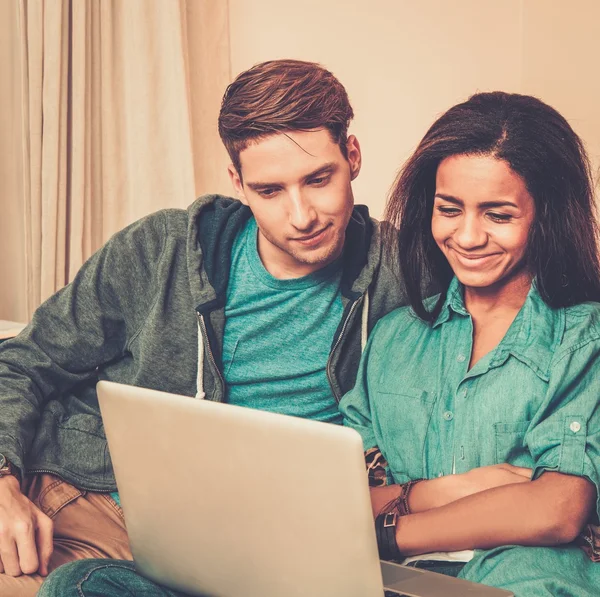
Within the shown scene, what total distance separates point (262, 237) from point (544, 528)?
2.56ft

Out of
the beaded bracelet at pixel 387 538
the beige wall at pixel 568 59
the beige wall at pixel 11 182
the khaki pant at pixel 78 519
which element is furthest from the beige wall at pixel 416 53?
the beaded bracelet at pixel 387 538

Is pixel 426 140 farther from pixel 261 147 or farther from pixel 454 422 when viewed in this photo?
pixel 454 422

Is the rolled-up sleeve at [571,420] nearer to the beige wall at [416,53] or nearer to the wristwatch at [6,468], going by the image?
the wristwatch at [6,468]

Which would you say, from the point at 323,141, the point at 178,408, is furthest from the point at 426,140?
the point at 178,408

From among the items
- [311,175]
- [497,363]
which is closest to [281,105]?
[311,175]

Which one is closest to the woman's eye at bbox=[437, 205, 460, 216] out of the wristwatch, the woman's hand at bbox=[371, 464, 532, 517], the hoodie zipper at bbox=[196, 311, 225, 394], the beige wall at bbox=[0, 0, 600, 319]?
the woman's hand at bbox=[371, 464, 532, 517]

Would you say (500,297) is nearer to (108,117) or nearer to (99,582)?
(99,582)

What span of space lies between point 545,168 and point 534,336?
0.82 ft

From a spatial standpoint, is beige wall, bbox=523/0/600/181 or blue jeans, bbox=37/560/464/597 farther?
beige wall, bbox=523/0/600/181

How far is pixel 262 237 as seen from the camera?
65.3 inches

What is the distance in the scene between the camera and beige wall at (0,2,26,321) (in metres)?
2.50

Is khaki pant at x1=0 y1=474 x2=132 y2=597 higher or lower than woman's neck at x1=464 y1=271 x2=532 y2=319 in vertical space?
lower

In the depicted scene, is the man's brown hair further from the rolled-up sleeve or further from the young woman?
the rolled-up sleeve

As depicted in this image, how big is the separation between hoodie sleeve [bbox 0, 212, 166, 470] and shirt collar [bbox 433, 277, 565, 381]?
680 millimetres
